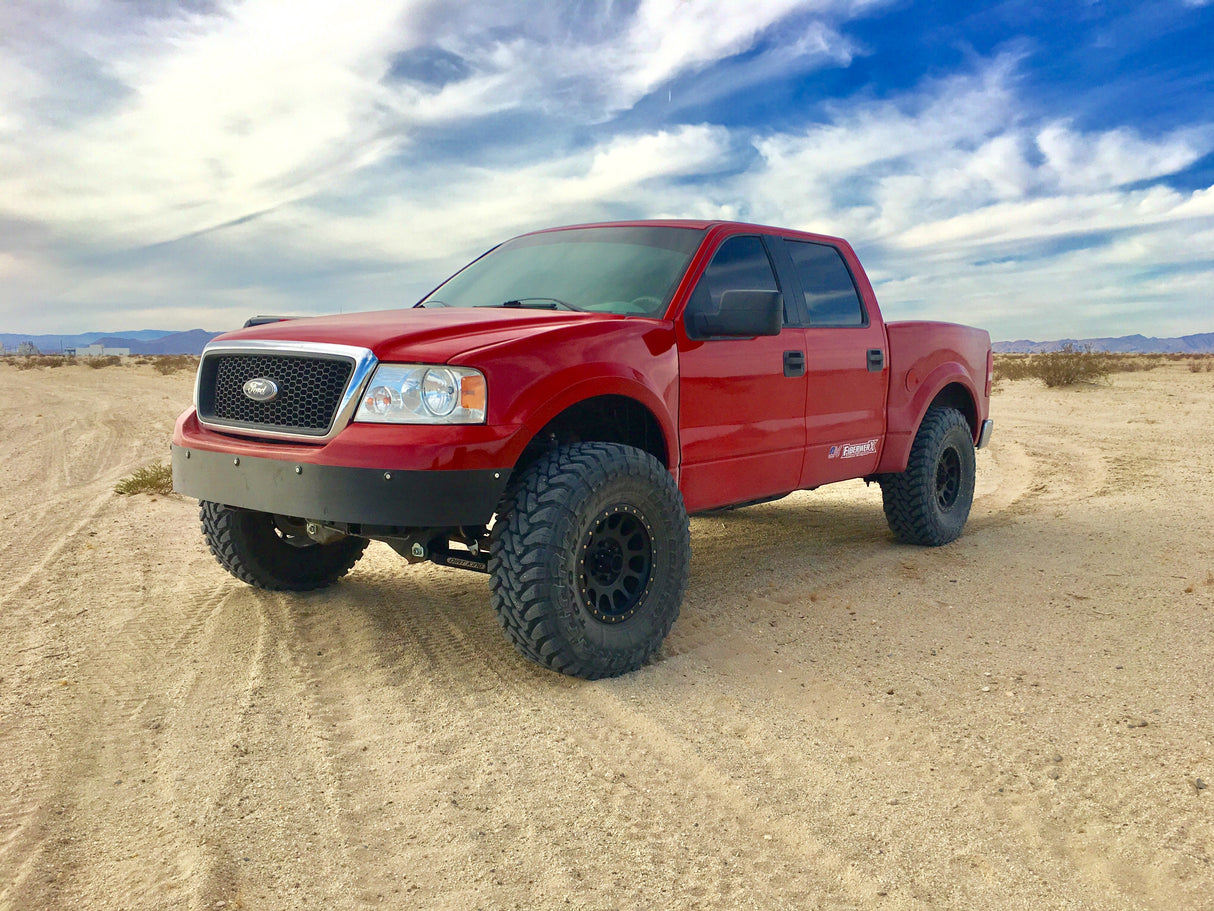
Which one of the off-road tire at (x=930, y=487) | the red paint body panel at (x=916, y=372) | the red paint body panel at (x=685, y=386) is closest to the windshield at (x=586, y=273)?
the red paint body panel at (x=685, y=386)

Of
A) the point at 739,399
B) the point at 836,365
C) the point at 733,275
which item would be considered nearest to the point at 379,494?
the point at 739,399

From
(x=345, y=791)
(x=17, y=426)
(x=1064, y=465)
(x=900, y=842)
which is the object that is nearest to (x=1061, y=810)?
(x=900, y=842)

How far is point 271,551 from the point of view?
501 centimetres

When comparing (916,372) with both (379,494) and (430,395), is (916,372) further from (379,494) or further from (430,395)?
(379,494)

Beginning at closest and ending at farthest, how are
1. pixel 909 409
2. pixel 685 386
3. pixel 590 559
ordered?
pixel 590 559
pixel 685 386
pixel 909 409

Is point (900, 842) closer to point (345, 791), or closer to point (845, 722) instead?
point (845, 722)

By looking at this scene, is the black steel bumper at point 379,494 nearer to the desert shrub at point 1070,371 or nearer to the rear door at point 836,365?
the rear door at point 836,365

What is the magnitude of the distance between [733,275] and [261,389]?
7.87ft

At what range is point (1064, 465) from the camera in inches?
421

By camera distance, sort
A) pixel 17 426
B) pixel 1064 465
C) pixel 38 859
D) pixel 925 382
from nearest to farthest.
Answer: pixel 38 859 → pixel 925 382 → pixel 1064 465 → pixel 17 426

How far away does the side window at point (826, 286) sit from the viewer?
214 inches

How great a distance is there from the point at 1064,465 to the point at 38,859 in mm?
10558

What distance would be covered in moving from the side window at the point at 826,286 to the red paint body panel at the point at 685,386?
0.07 m

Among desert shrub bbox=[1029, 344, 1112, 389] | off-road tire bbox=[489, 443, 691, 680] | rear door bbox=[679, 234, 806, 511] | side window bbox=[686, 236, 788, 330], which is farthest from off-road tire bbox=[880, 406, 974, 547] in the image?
desert shrub bbox=[1029, 344, 1112, 389]
